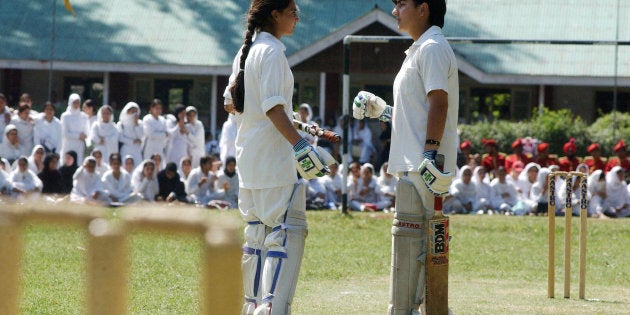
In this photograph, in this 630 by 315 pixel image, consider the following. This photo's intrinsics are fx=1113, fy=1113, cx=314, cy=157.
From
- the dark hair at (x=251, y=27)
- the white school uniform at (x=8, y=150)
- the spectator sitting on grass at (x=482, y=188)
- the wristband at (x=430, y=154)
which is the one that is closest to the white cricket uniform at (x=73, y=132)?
the white school uniform at (x=8, y=150)

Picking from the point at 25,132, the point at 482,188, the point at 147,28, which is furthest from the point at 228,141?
the point at 147,28

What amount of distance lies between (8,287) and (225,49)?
24.8 metres

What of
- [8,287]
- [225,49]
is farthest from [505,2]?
[8,287]

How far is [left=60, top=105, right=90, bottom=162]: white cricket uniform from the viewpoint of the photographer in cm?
Answer: 2072

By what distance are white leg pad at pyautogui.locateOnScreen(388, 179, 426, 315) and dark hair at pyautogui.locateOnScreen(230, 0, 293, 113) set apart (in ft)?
3.52

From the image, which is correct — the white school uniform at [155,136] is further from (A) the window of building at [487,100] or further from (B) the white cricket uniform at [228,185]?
(A) the window of building at [487,100]

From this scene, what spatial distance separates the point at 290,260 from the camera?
20.5ft

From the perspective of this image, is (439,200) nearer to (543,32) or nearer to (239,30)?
(543,32)

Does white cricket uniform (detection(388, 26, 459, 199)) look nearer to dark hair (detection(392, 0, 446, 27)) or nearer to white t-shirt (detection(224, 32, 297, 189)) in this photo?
dark hair (detection(392, 0, 446, 27))

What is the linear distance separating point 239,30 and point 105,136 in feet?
29.6

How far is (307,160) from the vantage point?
5992mm

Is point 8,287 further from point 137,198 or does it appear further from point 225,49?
point 225,49

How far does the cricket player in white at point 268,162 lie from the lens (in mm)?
6168

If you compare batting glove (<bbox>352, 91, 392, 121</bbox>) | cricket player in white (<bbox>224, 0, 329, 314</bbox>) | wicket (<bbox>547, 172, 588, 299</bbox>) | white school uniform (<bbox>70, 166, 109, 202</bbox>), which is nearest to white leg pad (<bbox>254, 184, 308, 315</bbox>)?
cricket player in white (<bbox>224, 0, 329, 314</bbox>)
